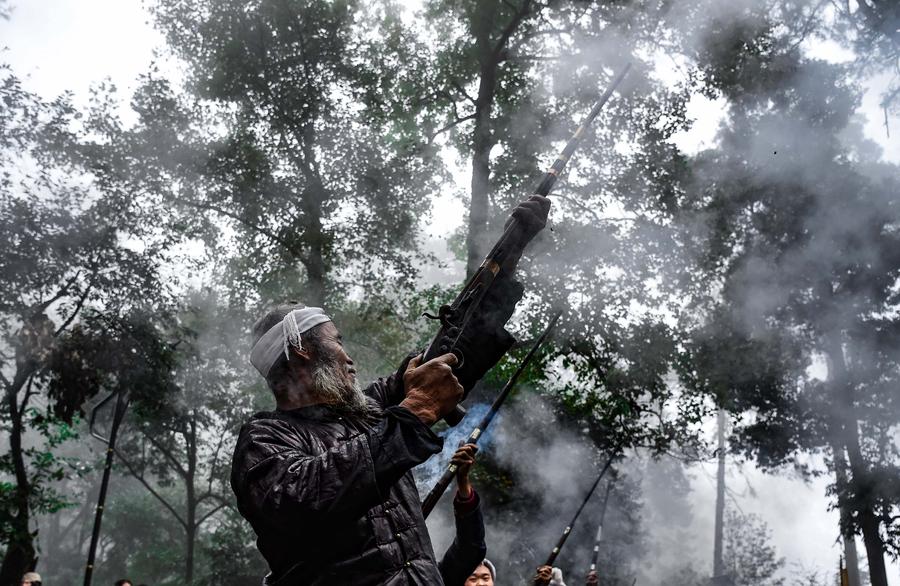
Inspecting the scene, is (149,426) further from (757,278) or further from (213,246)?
(757,278)

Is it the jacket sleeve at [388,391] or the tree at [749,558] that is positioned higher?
the tree at [749,558]

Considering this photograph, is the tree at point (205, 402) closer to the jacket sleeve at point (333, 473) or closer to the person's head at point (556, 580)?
the person's head at point (556, 580)

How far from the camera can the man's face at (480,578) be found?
585cm

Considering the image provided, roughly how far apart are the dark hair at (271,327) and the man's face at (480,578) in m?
3.92

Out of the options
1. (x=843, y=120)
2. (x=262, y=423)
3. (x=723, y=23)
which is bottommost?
(x=262, y=423)

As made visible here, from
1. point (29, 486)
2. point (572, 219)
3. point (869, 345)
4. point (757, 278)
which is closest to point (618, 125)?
point (572, 219)

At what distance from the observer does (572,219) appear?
15633mm

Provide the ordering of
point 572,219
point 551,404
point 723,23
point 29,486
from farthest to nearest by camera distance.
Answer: point 551,404 < point 572,219 < point 723,23 < point 29,486

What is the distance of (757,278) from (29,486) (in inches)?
650

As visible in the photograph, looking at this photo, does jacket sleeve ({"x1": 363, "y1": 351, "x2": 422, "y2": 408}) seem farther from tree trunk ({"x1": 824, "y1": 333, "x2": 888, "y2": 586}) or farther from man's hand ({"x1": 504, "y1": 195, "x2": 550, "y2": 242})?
tree trunk ({"x1": 824, "y1": 333, "x2": 888, "y2": 586})

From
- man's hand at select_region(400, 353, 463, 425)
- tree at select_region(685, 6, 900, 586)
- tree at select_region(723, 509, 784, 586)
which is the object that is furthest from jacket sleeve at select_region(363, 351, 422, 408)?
tree at select_region(723, 509, 784, 586)

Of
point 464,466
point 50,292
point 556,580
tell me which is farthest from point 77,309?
point 464,466

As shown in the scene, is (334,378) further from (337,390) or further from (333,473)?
(333,473)

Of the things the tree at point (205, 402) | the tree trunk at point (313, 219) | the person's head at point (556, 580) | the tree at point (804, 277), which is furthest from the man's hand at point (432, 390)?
the tree at point (205, 402)
